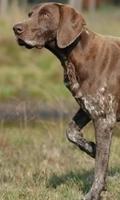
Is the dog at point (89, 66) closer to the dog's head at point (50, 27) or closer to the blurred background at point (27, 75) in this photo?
the dog's head at point (50, 27)

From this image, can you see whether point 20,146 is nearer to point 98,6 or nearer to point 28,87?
point 28,87

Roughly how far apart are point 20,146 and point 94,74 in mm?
3687

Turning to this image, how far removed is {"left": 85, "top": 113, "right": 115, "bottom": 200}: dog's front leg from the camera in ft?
26.7

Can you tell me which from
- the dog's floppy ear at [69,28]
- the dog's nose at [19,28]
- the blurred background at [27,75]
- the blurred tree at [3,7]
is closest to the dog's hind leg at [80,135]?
the dog's floppy ear at [69,28]

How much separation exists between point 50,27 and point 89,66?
53cm

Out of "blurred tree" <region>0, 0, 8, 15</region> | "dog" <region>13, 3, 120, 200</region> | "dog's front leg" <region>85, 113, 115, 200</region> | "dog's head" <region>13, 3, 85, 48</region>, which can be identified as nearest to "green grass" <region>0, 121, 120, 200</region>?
"dog's front leg" <region>85, 113, 115, 200</region>

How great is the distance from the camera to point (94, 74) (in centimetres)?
809

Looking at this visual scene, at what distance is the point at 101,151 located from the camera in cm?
816

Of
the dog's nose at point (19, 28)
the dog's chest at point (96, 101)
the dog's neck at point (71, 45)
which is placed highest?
the dog's nose at point (19, 28)

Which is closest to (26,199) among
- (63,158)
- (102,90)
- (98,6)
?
(102,90)

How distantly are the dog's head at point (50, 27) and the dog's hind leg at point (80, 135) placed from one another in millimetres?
921

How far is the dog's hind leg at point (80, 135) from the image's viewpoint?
8461mm

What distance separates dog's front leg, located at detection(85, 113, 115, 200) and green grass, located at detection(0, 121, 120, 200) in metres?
0.27

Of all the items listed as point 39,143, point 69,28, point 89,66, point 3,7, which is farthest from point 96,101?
point 3,7
